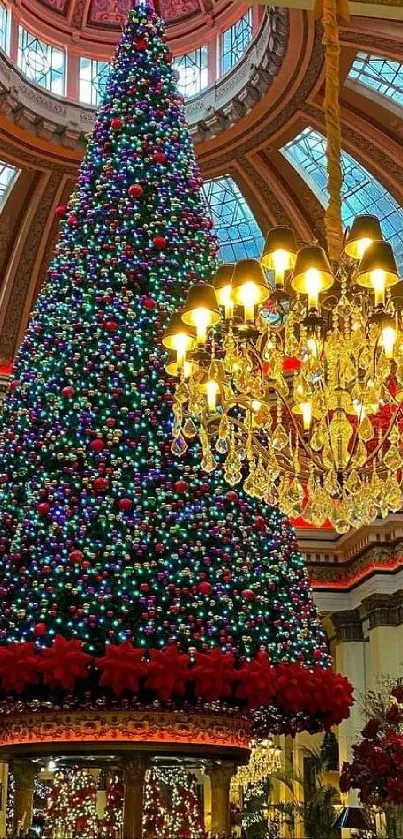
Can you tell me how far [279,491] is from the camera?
677 cm

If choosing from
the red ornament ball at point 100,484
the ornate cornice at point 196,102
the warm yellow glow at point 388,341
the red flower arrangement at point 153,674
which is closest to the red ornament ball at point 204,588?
the red flower arrangement at point 153,674

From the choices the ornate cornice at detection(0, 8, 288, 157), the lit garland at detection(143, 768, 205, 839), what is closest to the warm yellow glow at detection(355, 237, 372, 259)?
the lit garland at detection(143, 768, 205, 839)

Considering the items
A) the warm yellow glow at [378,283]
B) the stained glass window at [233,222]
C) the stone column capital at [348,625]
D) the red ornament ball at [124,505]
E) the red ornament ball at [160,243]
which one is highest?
the stained glass window at [233,222]

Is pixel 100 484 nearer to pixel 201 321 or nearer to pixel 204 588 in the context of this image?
pixel 204 588

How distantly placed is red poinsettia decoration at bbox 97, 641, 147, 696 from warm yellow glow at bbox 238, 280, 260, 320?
2.39 metres

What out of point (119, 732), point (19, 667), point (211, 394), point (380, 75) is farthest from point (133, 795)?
point (380, 75)

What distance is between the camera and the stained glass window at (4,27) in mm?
14883

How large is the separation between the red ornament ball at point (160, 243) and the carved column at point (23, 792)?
4024 millimetres

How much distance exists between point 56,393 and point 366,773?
3.70 meters

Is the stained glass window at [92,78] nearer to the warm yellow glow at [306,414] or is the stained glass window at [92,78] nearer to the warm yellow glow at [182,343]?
the warm yellow glow at [306,414]

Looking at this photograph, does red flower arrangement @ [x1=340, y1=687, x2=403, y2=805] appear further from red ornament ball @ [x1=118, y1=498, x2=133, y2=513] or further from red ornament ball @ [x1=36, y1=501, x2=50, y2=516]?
red ornament ball @ [x1=36, y1=501, x2=50, y2=516]

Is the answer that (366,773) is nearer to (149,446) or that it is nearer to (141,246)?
(149,446)

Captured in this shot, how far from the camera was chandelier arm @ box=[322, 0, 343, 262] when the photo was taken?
5898 millimetres

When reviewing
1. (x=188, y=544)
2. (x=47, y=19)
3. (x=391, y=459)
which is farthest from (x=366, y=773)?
(x=47, y=19)
